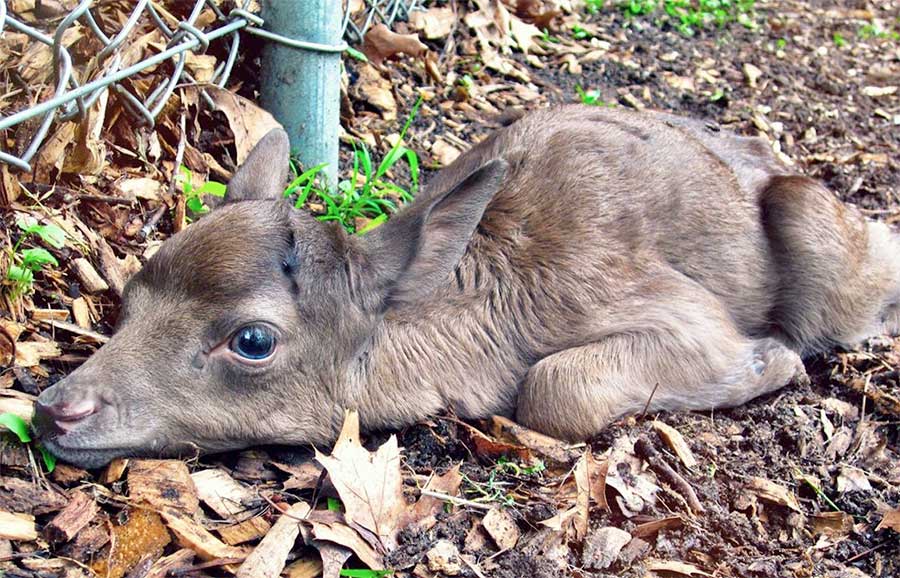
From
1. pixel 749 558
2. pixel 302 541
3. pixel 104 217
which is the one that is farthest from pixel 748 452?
pixel 104 217

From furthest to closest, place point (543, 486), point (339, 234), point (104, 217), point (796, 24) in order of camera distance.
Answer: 1. point (796, 24)
2. point (104, 217)
3. point (339, 234)
4. point (543, 486)

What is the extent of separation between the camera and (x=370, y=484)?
3.87 metres

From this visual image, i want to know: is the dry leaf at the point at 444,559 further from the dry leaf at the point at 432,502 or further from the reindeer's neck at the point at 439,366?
the reindeer's neck at the point at 439,366

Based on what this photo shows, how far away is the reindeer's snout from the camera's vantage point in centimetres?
375

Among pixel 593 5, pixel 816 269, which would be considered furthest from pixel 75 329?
pixel 593 5

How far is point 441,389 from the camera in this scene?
15.3 ft

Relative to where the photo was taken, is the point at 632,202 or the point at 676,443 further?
the point at 632,202

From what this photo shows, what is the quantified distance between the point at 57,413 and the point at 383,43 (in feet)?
13.7

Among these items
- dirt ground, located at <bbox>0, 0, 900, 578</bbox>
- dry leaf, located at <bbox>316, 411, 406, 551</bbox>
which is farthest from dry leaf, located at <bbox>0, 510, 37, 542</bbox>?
dry leaf, located at <bbox>316, 411, 406, 551</bbox>

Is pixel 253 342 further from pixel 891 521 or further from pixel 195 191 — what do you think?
pixel 891 521

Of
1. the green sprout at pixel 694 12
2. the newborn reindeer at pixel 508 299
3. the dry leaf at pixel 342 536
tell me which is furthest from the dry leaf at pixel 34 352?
the green sprout at pixel 694 12

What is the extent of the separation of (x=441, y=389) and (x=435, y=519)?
93 cm

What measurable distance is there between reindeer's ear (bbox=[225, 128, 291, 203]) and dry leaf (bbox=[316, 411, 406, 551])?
1.27 meters

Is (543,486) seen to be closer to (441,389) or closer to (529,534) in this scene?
(529,534)
